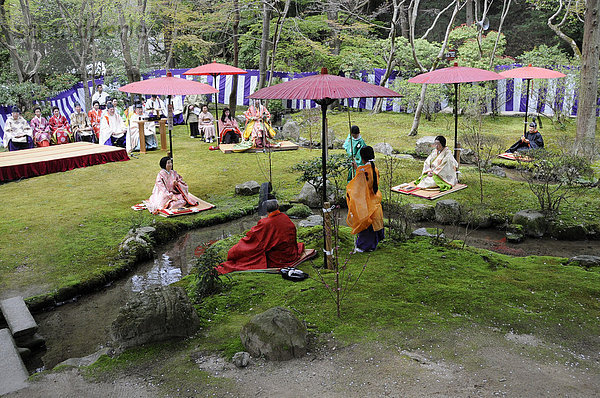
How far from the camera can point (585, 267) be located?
6.45 m

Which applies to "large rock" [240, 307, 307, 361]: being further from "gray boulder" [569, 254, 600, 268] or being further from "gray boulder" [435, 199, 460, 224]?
"gray boulder" [435, 199, 460, 224]

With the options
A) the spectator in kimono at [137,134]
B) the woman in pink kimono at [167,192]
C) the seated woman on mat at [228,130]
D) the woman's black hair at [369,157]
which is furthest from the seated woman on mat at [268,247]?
the seated woman on mat at [228,130]

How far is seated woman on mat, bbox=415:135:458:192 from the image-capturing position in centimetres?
1064

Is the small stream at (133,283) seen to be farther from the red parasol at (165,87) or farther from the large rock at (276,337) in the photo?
the red parasol at (165,87)

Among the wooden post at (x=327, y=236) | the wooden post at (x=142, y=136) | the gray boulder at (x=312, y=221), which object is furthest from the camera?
the wooden post at (x=142, y=136)

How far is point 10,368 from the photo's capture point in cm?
439

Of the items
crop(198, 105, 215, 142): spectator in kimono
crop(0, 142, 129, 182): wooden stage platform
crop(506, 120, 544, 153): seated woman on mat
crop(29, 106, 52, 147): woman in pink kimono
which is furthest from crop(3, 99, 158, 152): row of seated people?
crop(506, 120, 544, 153): seated woman on mat

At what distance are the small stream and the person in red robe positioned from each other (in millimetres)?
987

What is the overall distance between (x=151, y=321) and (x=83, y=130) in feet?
44.9

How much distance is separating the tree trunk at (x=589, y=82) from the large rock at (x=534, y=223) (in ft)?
14.2

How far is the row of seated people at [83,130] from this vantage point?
49.7 feet

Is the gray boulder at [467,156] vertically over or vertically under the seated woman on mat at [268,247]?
over

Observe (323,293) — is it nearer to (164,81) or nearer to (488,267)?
(488,267)

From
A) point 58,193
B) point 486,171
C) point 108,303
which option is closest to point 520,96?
point 486,171
